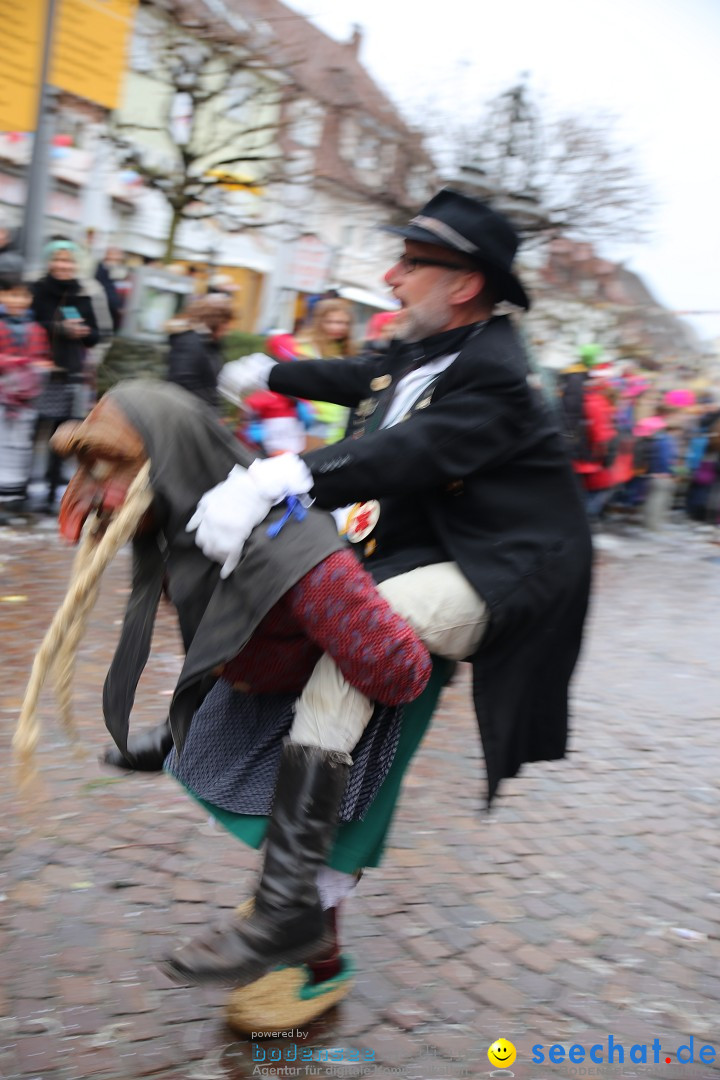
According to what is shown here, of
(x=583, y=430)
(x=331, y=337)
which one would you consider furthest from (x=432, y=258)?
(x=583, y=430)

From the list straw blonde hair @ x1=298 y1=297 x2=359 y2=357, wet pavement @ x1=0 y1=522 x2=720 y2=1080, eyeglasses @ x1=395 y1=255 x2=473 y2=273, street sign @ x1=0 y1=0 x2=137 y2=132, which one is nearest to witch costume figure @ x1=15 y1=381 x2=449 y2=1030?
wet pavement @ x1=0 y1=522 x2=720 y2=1080

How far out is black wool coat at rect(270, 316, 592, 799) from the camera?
2.38 meters

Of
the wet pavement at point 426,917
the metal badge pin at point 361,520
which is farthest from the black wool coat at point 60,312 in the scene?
the metal badge pin at point 361,520

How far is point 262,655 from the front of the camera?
2516 millimetres

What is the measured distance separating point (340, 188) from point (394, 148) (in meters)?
1.53

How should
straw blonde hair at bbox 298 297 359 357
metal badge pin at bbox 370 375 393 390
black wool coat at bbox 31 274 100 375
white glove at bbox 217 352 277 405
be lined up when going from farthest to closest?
black wool coat at bbox 31 274 100 375 < straw blonde hair at bbox 298 297 359 357 < white glove at bbox 217 352 277 405 < metal badge pin at bbox 370 375 393 390

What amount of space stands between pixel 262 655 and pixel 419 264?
3.26ft

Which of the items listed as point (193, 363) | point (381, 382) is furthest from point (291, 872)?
point (193, 363)

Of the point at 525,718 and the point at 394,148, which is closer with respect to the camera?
the point at 525,718

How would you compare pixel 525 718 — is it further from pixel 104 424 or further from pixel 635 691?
pixel 635 691

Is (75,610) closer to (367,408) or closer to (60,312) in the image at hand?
(367,408)

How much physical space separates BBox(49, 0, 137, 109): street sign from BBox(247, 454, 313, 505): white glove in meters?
8.92

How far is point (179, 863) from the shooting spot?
138 inches

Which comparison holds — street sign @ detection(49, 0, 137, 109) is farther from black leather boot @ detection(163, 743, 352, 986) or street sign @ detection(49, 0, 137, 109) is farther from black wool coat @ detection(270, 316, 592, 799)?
black leather boot @ detection(163, 743, 352, 986)
